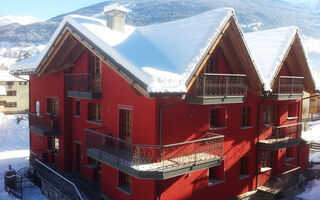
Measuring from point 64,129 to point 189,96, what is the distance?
33.4 ft

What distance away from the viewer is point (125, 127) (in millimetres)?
13766

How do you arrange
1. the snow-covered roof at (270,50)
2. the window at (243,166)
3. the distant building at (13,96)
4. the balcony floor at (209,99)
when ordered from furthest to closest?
1. the distant building at (13,96)
2. the window at (243,166)
3. the snow-covered roof at (270,50)
4. the balcony floor at (209,99)

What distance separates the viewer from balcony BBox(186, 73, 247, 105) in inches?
462

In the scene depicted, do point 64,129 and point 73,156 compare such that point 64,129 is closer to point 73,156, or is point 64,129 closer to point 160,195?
point 73,156

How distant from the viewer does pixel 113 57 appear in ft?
37.0

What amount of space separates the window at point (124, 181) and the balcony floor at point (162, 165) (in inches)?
69.7

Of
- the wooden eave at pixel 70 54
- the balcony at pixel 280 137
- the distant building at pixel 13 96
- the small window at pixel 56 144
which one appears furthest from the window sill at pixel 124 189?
the distant building at pixel 13 96

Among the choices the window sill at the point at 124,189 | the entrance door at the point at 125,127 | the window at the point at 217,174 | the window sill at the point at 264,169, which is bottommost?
the window sill at the point at 264,169

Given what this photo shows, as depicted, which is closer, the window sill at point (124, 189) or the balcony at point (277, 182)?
the window sill at point (124, 189)

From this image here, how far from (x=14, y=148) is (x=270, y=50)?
2656 cm

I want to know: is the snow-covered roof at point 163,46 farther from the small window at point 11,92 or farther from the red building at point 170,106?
the small window at point 11,92

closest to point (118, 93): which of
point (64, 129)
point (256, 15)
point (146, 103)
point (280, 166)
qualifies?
point (146, 103)

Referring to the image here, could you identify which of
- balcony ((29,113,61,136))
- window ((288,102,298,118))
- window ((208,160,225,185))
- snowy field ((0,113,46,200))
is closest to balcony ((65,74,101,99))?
balcony ((29,113,61,136))

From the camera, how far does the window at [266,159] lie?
17594 millimetres
